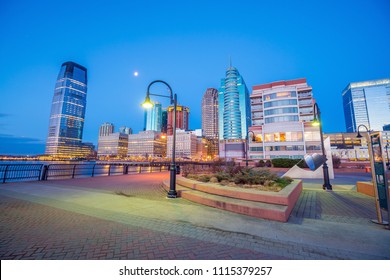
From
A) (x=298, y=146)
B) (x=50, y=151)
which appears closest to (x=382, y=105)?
(x=298, y=146)

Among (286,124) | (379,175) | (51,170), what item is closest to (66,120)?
(51,170)

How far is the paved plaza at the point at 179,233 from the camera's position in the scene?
11.2 feet

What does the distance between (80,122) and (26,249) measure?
23119cm

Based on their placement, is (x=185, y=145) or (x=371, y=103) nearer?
(x=371, y=103)

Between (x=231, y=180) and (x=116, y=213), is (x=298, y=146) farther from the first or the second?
(x=116, y=213)

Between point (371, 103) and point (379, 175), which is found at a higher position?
point (371, 103)

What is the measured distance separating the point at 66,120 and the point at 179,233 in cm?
22804

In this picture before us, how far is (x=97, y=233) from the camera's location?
4270mm

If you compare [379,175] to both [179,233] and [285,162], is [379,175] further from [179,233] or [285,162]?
[285,162]

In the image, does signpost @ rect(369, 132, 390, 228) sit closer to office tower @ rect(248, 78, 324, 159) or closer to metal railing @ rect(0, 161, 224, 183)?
metal railing @ rect(0, 161, 224, 183)

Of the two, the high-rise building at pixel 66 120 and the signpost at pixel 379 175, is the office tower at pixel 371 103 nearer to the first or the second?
the signpost at pixel 379 175

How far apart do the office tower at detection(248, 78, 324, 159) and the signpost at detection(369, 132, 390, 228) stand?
53.3m

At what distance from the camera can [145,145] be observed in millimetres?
177375

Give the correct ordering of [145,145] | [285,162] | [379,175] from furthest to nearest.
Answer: [145,145], [285,162], [379,175]
